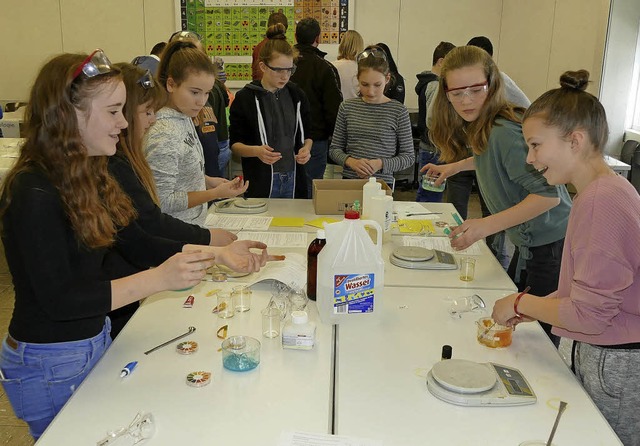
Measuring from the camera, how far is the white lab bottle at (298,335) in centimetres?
151

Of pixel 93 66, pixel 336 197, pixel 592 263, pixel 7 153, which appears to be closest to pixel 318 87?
pixel 336 197

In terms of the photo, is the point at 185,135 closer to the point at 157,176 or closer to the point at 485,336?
the point at 157,176

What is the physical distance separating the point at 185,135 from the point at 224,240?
0.51 metres

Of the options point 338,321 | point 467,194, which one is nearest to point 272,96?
point 467,194

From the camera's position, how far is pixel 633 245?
1354mm

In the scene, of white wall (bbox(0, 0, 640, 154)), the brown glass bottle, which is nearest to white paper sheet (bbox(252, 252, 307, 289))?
the brown glass bottle

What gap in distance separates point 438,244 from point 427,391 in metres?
1.17

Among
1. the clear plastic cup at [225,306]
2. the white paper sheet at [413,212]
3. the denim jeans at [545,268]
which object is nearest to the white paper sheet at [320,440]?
the clear plastic cup at [225,306]

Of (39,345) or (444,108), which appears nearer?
(39,345)

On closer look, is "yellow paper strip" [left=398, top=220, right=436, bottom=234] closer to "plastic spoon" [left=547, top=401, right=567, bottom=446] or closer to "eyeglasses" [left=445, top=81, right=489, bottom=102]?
"eyeglasses" [left=445, top=81, right=489, bottom=102]

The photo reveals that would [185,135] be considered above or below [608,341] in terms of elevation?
above

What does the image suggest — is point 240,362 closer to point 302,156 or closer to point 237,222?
point 237,222

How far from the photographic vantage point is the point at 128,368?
4.61 ft

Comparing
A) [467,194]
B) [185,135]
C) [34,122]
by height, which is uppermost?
[34,122]
